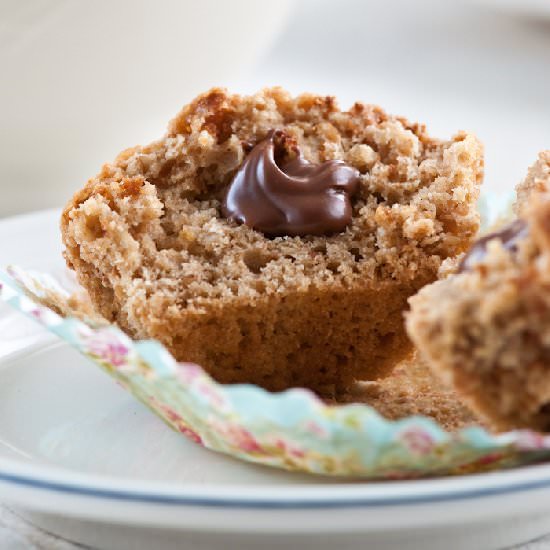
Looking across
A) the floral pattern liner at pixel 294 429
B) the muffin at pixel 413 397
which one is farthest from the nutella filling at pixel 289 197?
the floral pattern liner at pixel 294 429

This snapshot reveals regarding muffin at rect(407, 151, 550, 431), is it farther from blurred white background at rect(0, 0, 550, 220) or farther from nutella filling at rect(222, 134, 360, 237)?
blurred white background at rect(0, 0, 550, 220)

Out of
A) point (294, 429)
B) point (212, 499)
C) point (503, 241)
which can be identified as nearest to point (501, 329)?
point (503, 241)

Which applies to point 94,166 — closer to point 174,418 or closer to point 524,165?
point 524,165

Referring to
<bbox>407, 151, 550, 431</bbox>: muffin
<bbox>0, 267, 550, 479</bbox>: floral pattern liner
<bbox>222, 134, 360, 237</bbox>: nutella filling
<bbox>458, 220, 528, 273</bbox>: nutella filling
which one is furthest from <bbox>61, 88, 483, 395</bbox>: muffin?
<bbox>407, 151, 550, 431</bbox>: muffin

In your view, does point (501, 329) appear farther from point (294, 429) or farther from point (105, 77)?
point (105, 77)

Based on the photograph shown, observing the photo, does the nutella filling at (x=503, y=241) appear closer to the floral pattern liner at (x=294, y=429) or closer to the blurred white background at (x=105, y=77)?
the floral pattern liner at (x=294, y=429)

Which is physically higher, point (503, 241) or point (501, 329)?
point (503, 241)
